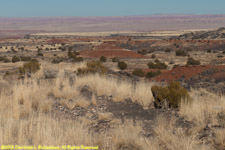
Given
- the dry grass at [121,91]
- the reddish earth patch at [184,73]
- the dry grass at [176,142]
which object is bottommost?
the reddish earth patch at [184,73]

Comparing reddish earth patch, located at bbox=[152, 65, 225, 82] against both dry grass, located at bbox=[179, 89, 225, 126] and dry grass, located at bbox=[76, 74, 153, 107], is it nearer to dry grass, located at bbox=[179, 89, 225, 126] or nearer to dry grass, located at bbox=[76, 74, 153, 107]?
dry grass, located at bbox=[76, 74, 153, 107]

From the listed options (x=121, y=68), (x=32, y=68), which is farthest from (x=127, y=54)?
(x=32, y=68)

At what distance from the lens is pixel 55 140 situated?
4543mm

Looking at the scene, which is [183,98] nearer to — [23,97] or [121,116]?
[121,116]

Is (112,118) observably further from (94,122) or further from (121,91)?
(121,91)

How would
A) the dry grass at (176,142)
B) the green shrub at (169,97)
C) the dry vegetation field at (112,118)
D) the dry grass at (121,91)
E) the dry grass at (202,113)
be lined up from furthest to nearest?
the dry grass at (121,91), the green shrub at (169,97), the dry grass at (202,113), the dry vegetation field at (112,118), the dry grass at (176,142)

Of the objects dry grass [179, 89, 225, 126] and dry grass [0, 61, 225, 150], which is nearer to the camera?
dry grass [0, 61, 225, 150]

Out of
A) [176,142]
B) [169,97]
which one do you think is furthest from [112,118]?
[176,142]

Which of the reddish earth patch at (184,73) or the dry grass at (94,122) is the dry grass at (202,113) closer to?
the dry grass at (94,122)

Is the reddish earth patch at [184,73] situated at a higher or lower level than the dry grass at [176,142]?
lower

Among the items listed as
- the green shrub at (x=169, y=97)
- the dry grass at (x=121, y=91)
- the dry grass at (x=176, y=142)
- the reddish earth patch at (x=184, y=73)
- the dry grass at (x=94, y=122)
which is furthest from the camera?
the reddish earth patch at (x=184, y=73)

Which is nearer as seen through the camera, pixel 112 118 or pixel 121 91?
pixel 112 118

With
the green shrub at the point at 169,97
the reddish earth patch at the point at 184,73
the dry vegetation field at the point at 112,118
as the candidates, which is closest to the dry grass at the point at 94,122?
the dry vegetation field at the point at 112,118

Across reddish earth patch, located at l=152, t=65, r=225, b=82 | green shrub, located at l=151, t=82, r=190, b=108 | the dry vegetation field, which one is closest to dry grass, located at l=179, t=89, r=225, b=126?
the dry vegetation field
